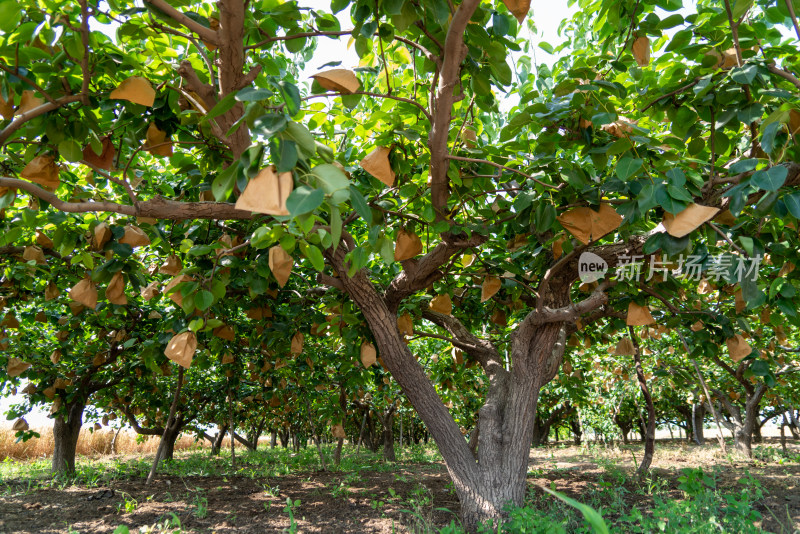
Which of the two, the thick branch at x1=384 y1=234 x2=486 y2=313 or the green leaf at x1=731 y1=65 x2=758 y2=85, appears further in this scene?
the thick branch at x1=384 y1=234 x2=486 y2=313

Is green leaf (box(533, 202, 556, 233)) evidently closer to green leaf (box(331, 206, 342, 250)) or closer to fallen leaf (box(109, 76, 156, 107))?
green leaf (box(331, 206, 342, 250))

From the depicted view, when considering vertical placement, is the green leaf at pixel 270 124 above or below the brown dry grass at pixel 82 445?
above

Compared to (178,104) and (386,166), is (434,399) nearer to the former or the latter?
(386,166)

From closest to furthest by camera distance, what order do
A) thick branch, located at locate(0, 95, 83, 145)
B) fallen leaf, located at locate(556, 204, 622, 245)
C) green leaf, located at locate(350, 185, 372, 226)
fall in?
green leaf, located at locate(350, 185, 372, 226) → thick branch, located at locate(0, 95, 83, 145) → fallen leaf, located at locate(556, 204, 622, 245)

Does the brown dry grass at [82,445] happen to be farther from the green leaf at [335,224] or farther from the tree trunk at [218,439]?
the green leaf at [335,224]

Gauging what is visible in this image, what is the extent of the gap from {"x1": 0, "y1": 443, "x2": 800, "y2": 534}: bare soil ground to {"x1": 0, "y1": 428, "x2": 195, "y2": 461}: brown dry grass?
582cm

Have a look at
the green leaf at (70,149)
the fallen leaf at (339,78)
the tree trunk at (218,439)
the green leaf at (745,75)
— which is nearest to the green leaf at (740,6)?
the green leaf at (745,75)

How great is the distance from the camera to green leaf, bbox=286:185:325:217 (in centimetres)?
87

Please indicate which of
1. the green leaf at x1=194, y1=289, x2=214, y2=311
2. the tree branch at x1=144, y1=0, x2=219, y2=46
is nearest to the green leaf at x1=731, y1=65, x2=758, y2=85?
the tree branch at x1=144, y1=0, x2=219, y2=46

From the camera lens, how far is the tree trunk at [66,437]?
675 centimetres

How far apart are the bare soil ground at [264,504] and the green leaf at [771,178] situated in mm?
2477

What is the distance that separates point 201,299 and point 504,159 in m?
1.57

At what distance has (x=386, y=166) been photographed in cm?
177

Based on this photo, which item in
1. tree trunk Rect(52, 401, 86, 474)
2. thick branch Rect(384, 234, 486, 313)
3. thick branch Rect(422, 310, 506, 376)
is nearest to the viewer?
thick branch Rect(384, 234, 486, 313)
